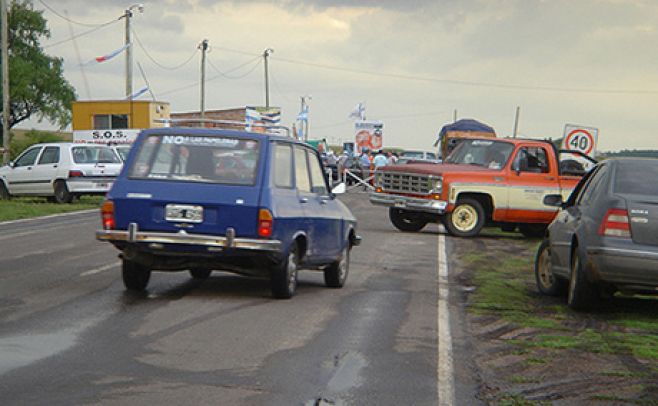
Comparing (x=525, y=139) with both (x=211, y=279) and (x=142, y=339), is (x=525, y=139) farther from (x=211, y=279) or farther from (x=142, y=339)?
(x=142, y=339)

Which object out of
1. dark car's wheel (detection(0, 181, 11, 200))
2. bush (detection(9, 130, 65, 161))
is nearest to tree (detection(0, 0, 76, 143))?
bush (detection(9, 130, 65, 161))

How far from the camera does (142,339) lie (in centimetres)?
894

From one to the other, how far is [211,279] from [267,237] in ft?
8.45

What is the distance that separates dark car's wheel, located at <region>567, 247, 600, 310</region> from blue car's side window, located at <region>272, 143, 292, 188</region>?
9.93 feet

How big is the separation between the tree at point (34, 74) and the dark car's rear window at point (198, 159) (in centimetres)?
7229

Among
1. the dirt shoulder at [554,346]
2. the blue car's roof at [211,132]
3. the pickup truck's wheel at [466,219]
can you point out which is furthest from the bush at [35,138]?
the blue car's roof at [211,132]

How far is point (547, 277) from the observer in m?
13.5

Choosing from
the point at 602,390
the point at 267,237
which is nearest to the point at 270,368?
the point at 602,390

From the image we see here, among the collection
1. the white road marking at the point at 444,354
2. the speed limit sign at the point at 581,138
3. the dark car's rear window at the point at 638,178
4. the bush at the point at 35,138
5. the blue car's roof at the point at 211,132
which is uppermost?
the bush at the point at 35,138

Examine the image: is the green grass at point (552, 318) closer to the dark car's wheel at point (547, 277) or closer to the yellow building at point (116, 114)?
the dark car's wheel at point (547, 277)

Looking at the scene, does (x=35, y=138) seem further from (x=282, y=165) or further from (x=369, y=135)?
(x=282, y=165)

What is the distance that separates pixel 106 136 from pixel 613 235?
4214cm

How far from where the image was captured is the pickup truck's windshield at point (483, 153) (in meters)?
24.1

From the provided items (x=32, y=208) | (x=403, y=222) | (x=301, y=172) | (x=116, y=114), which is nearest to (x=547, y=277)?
(x=301, y=172)
